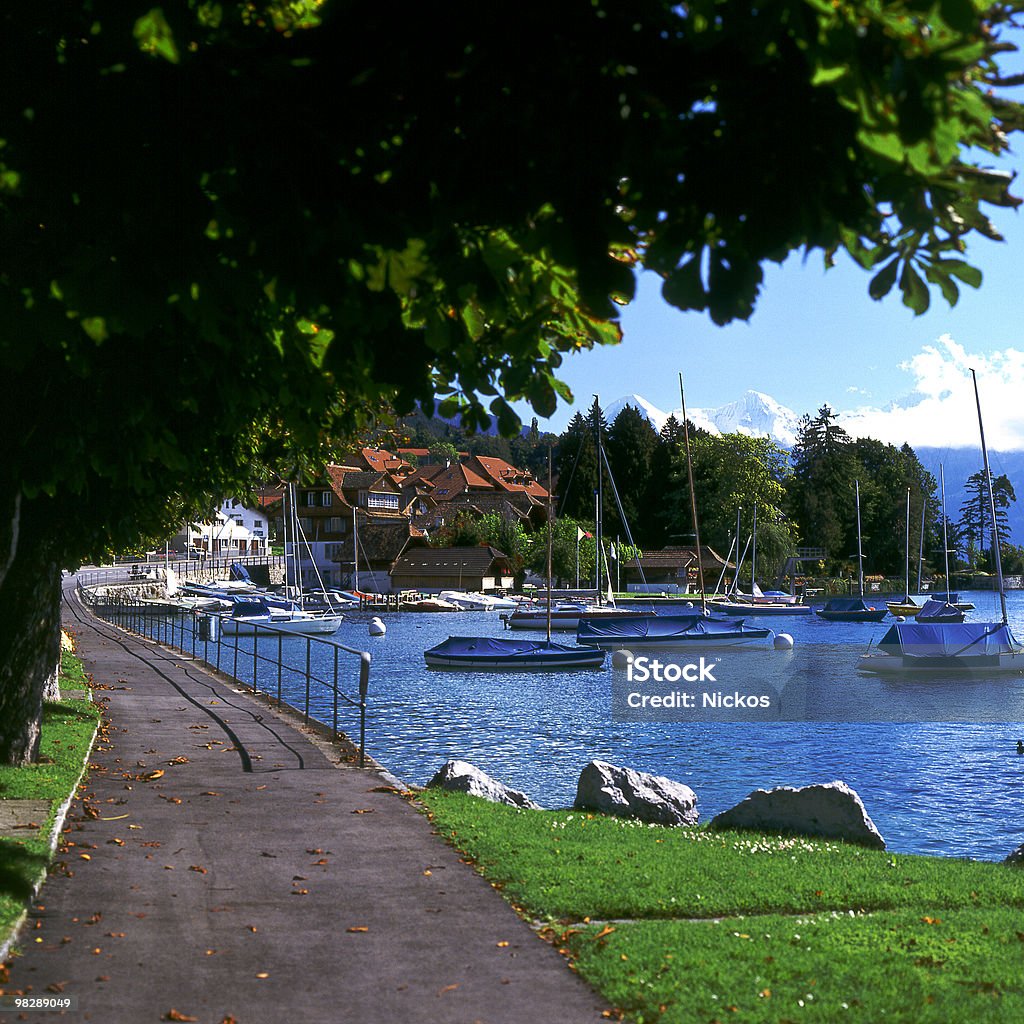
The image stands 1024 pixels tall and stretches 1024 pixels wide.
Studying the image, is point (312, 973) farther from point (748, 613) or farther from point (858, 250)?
point (748, 613)

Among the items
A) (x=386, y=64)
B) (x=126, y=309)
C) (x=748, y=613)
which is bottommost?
(x=748, y=613)

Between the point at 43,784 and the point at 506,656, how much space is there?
117 feet

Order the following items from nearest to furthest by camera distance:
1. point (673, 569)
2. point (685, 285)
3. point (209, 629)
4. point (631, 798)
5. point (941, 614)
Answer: point (685, 285)
point (631, 798)
point (209, 629)
point (941, 614)
point (673, 569)

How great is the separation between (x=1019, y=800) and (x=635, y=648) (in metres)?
32.9

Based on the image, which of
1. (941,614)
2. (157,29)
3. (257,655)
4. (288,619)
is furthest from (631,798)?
(941,614)

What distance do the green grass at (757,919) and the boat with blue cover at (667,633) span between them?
41.9 meters

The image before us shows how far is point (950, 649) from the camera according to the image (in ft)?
155

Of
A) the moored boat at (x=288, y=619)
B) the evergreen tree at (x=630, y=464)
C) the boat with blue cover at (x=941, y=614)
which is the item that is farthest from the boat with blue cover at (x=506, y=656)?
the evergreen tree at (x=630, y=464)

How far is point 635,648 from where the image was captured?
175 feet

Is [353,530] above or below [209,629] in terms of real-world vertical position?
above

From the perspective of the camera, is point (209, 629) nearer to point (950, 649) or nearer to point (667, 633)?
point (667, 633)

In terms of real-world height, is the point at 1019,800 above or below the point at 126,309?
below

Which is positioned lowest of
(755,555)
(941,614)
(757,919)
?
(941,614)

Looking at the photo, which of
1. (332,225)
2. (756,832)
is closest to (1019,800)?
(756,832)
